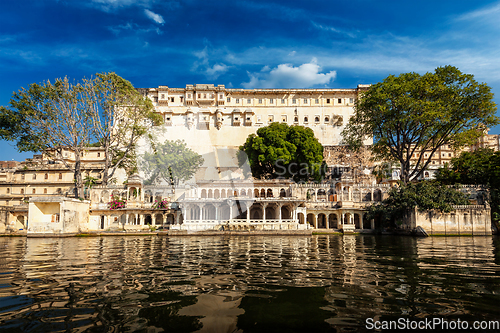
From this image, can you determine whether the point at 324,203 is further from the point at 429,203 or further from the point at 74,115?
the point at 74,115

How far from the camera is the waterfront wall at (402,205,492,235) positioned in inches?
1193

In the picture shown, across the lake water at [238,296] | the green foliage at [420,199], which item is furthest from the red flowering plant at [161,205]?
the lake water at [238,296]

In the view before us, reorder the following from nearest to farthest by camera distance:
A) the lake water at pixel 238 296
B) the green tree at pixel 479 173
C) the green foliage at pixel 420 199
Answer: the lake water at pixel 238 296
the green foliage at pixel 420 199
the green tree at pixel 479 173

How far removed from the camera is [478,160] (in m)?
38.0

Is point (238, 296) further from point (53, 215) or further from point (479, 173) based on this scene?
point (479, 173)

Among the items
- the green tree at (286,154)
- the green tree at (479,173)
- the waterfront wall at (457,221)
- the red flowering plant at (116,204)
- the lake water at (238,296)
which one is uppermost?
the green tree at (286,154)

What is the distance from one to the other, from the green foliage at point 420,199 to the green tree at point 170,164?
24985 mm

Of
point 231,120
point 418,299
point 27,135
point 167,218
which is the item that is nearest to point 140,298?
point 418,299

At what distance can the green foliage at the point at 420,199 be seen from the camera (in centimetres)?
3100

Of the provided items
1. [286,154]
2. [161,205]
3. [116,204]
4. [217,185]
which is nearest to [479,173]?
[286,154]

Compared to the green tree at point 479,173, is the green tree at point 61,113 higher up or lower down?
higher up

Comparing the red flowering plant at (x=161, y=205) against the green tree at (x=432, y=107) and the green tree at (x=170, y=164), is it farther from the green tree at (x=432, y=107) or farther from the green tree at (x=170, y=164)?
the green tree at (x=432, y=107)

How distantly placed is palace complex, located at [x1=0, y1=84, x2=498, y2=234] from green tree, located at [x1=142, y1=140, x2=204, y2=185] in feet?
5.03

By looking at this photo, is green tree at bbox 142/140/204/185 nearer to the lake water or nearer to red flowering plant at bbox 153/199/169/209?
red flowering plant at bbox 153/199/169/209
